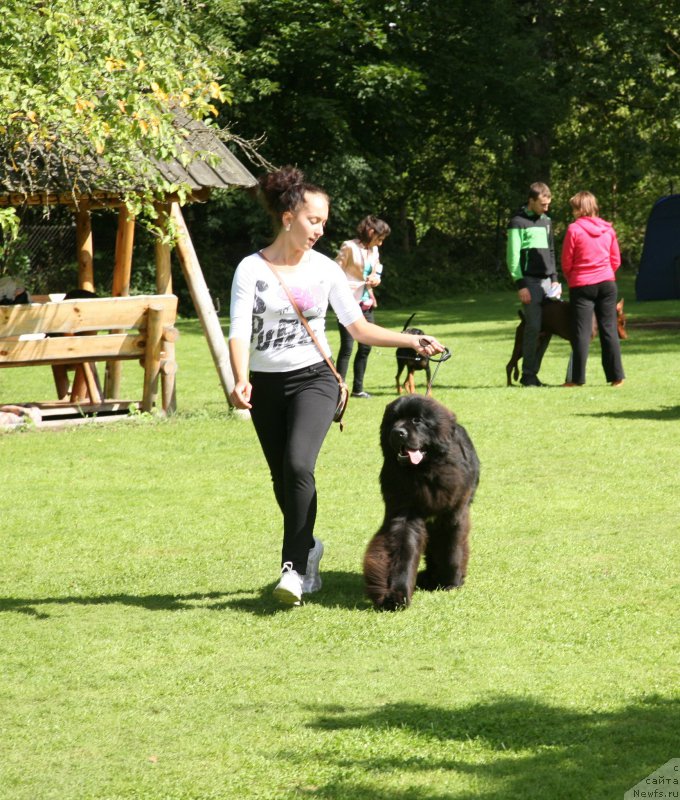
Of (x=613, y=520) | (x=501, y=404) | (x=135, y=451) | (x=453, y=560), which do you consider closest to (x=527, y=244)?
(x=501, y=404)

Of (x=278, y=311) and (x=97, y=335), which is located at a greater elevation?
(x=278, y=311)

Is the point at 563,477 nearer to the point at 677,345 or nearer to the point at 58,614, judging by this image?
the point at 58,614

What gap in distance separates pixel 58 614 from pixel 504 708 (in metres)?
2.67

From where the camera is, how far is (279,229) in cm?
640

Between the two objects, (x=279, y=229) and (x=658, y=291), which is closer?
(x=279, y=229)

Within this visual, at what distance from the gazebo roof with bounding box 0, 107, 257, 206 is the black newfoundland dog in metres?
6.84

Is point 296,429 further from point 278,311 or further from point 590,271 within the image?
point 590,271

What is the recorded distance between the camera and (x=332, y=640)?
5.82 meters

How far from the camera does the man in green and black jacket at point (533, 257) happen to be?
14648 millimetres

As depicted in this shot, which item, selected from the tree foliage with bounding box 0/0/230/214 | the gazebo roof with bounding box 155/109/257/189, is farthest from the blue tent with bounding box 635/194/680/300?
the tree foliage with bounding box 0/0/230/214

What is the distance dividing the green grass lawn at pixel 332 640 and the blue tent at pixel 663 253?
69.5ft

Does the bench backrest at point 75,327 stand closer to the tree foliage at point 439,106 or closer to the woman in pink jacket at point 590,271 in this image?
the woman in pink jacket at point 590,271

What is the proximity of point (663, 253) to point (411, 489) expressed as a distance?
88.2ft

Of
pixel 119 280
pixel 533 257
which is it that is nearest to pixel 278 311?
pixel 533 257
